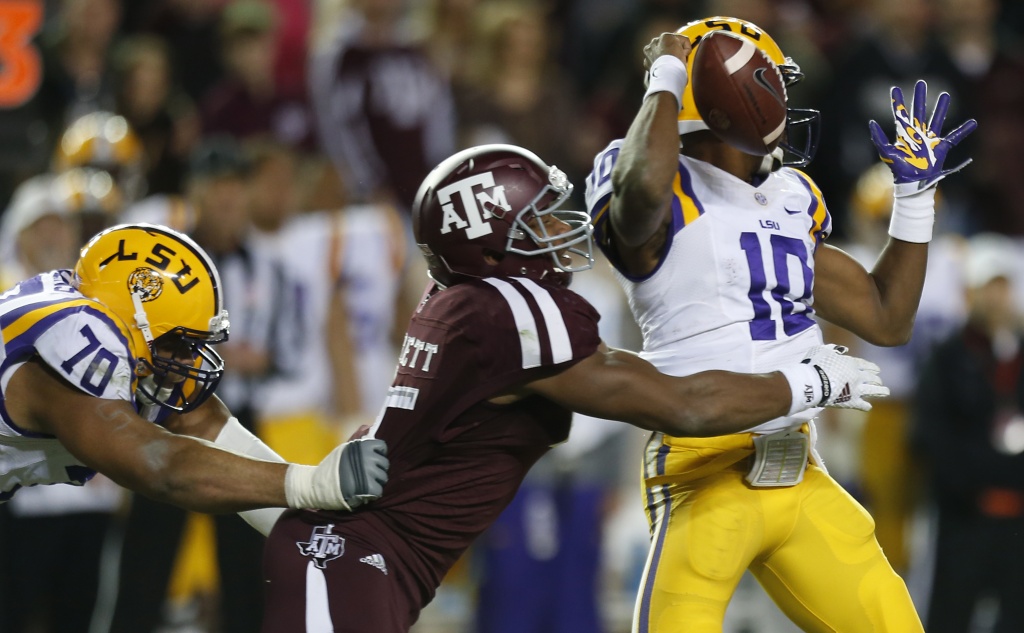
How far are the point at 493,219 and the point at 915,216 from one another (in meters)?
1.29

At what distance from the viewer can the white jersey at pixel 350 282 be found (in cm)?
678

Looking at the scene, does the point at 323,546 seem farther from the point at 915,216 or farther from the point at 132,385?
the point at 915,216

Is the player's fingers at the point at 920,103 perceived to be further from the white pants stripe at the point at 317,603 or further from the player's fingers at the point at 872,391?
the white pants stripe at the point at 317,603

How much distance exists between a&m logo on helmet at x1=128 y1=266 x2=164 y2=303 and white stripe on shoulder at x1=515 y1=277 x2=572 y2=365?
93 centimetres

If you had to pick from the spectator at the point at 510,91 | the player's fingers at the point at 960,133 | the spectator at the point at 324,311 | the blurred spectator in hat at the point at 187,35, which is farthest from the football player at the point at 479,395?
the blurred spectator in hat at the point at 187,35

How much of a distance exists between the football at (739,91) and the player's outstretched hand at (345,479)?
119 centimetres

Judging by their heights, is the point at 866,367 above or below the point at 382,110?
below

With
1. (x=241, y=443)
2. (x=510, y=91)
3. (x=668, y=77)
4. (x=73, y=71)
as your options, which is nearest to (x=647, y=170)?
(x=668, y=77)

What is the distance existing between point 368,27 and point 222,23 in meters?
1.02

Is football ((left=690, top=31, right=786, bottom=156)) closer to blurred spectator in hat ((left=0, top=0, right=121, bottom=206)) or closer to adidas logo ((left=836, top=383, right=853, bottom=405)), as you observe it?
adidas logo ((left=836, top=383, right=853, bottom=405))

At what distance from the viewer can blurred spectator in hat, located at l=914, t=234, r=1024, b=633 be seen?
21.0 feet

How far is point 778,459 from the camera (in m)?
3.68

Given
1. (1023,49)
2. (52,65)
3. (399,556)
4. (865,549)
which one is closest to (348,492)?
(399,556)

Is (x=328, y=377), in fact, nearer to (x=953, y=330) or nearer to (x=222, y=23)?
(x=222, y=23)
